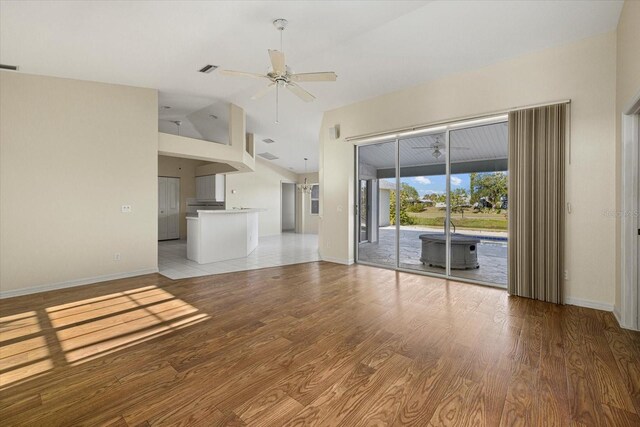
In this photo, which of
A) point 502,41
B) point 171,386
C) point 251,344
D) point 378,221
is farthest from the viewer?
point 378,221

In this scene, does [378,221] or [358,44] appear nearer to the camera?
[358,44]

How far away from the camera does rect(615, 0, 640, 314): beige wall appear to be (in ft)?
8.39

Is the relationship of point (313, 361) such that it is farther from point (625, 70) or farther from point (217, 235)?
point (217, 235)

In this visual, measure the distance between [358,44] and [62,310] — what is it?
198 inches

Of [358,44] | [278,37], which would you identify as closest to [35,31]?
[278,37]

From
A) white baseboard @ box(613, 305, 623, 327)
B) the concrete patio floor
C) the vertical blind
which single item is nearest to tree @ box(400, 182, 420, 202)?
the concrete patio floor

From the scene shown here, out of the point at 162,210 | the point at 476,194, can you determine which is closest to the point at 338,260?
the point at 476,194

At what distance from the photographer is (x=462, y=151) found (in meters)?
4.84

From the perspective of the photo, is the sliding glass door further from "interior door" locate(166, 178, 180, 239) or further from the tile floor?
"interior door" locate(166, 178, 180, 239)

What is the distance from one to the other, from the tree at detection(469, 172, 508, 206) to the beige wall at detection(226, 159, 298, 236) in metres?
8.27

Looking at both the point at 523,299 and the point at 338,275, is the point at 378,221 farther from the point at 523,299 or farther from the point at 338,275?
the point at 523,299

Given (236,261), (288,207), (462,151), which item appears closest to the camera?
(462,151)

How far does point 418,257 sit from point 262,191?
24.0 ft

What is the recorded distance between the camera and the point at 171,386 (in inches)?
77.5
